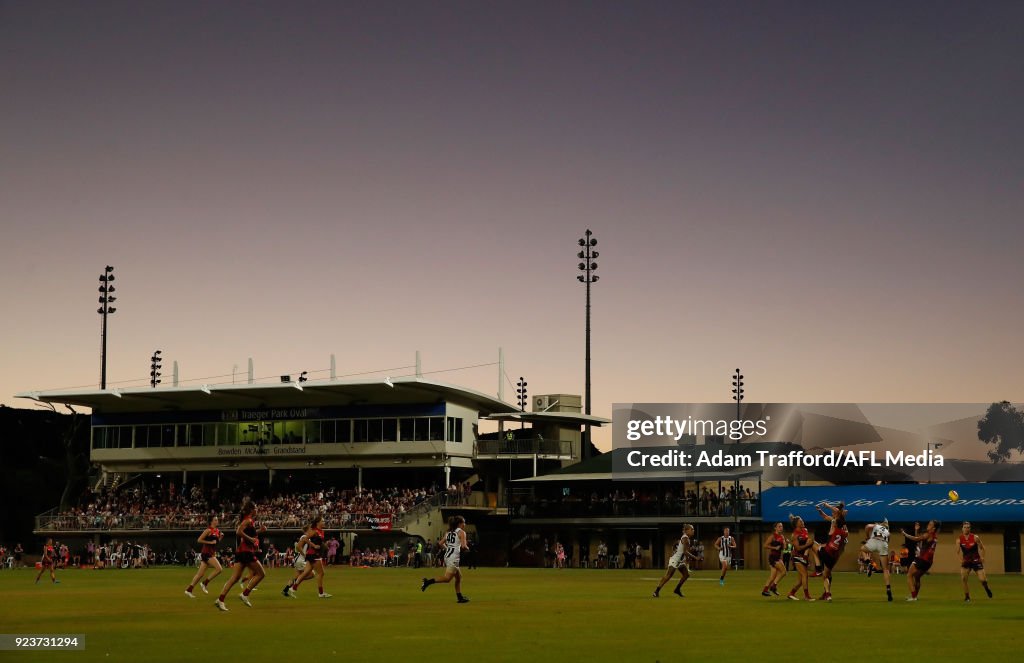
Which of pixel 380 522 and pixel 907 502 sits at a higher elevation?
pixel 907 502

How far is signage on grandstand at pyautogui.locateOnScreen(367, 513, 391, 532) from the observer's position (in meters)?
75.4

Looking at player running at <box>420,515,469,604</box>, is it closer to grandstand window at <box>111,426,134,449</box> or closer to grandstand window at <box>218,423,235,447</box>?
grandstand window at <box>218,423,235,447</box>

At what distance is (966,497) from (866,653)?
47653 mm

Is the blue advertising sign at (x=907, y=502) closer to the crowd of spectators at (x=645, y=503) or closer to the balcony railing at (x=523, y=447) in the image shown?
the crowd of spectators at (x=645, y=503)

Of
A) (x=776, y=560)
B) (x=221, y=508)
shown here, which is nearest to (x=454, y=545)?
(x=776, y=560)

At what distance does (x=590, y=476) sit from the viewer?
76.4 meters

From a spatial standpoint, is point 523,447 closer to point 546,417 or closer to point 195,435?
point 546,417

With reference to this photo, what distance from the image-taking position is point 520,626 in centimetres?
2144

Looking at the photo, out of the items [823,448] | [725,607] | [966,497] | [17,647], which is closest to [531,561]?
[823,448]

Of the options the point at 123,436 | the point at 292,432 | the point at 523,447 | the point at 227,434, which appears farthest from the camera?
the point at 123,436

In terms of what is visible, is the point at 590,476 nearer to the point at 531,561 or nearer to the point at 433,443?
the point at 531,561

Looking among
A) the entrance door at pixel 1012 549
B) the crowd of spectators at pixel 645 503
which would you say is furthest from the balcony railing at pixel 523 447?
the entrance door at pixel 1012 549

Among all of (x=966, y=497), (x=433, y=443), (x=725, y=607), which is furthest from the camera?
(x=433, y=443)

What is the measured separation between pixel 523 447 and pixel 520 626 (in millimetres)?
63812
